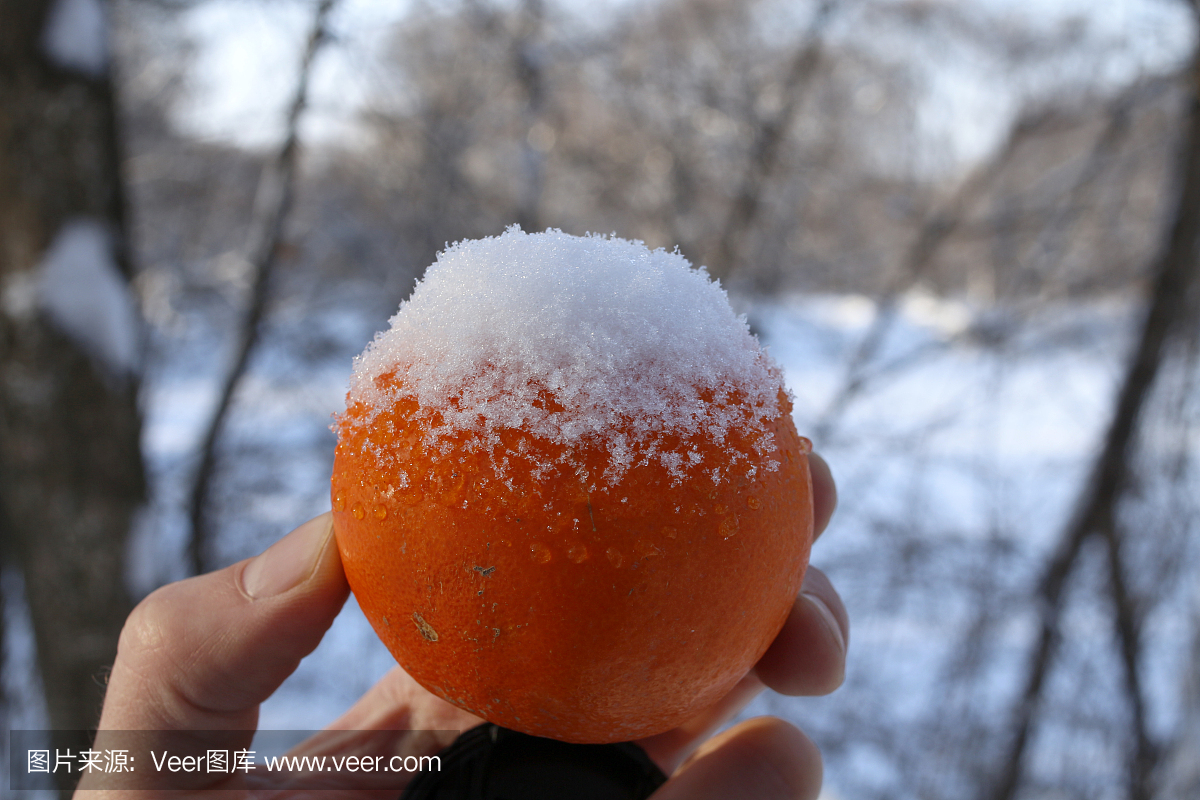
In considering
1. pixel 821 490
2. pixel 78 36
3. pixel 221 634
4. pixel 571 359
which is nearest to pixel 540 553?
pixel 571 359

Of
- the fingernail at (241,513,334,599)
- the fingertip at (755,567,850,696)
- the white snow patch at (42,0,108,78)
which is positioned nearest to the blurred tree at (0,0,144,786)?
the white snow patch at (42,0,108,78)

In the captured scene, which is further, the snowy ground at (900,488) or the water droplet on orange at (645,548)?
the snowy ground at (900,488)

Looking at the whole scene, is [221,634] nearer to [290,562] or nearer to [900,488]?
[290,562]

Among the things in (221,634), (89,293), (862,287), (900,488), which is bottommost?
(900,488)

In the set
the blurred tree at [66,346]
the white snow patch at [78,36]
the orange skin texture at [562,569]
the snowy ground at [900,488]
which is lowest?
the snowy ground at [900,488]

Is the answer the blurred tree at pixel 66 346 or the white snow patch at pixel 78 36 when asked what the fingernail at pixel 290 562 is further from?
the white snow patch at pixel 78 36

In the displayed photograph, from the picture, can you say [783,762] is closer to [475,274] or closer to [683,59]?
[475,274]

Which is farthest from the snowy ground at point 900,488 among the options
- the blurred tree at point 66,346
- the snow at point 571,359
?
the snow at point 571,359
